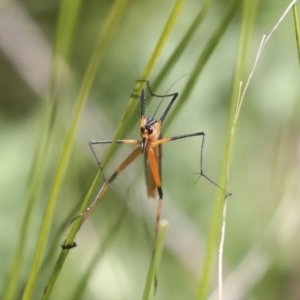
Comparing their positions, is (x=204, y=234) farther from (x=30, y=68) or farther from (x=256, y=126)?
(x=30, y=68)

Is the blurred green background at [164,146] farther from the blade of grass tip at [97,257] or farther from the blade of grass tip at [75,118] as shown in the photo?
the blade of grass tip at [75,118]

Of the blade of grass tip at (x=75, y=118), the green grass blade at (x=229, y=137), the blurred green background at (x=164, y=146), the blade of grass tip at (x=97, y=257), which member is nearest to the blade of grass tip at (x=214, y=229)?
the green grass blade at (x=229, y=137)

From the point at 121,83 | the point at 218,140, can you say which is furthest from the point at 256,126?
the point at 121,83

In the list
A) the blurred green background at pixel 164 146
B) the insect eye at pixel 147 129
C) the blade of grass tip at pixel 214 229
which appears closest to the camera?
the blade of grass tip at pixel 214 229

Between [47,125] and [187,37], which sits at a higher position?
[187,37]

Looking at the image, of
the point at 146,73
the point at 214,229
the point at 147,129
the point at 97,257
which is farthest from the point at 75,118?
the point at 97,257

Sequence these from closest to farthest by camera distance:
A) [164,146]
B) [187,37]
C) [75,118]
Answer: [75,118], [187,37], [164,146]

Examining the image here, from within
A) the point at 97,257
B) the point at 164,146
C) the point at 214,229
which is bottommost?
the point at 214,229

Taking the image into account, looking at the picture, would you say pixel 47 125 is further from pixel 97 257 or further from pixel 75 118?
pixel 97 257

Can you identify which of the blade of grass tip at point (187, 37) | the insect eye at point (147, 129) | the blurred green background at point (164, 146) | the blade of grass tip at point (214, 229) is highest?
the blurred green background at point (164, 146)

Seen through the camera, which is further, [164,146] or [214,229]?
[164,146]

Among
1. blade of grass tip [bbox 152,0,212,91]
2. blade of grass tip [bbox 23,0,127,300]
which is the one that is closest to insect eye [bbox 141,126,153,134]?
blade of grass tip [bbox 152,0,212,91]
